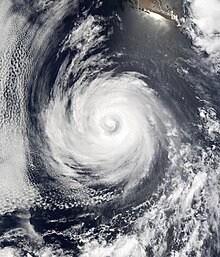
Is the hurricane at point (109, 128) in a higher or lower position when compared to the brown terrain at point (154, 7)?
lower

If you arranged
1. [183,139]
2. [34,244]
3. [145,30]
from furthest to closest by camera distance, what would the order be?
1. [145,30]
2. [183,139]
3. [34,244]

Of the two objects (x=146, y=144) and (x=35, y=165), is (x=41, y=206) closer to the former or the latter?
(x=35, y=165)

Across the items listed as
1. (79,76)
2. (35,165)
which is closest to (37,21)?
(79,76)

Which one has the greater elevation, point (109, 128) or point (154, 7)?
point (154, 7)

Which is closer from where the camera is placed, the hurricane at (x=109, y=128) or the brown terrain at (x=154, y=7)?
the hurricane at (x=109, y=128)

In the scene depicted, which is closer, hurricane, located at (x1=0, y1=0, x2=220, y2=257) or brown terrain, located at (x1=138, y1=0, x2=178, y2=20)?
hurricane, located at (x1=0, y1=0, x2=220, y2=257)

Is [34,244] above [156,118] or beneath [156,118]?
beneath

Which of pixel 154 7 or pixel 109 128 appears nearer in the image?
pixel 109 128

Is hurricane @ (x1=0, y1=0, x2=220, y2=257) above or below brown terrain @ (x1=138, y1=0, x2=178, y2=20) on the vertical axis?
below
